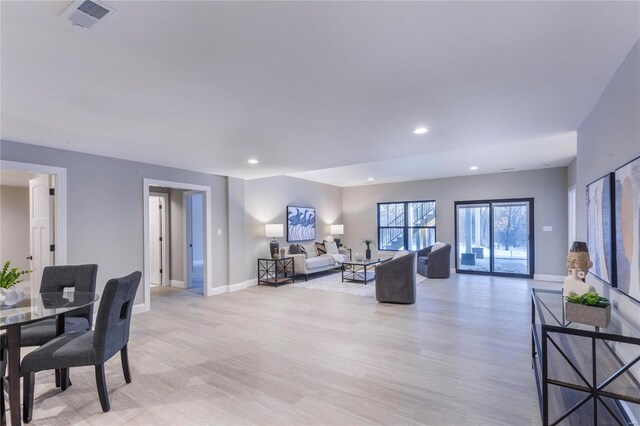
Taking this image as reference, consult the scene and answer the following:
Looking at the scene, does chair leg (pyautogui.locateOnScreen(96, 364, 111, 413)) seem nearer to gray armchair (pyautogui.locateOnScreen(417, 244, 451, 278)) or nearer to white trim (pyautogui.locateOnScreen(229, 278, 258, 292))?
white trim (pyautogui.locateOnScreen(229, 278, 258, 292))

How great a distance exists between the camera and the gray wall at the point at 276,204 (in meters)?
6.68

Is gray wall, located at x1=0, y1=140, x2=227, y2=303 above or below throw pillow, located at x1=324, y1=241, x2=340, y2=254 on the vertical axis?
above

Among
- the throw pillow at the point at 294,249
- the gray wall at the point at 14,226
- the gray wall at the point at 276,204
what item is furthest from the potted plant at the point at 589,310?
the gray wall at the point at 14,226

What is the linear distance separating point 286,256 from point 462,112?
17.1 feet

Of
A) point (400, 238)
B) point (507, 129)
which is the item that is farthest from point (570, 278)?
point (400, 238)

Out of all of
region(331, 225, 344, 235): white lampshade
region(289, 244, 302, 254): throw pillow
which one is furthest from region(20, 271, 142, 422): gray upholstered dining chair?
region(331, 225, 344, 235): white lampshade

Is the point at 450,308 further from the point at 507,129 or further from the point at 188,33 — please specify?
the point at 188,33

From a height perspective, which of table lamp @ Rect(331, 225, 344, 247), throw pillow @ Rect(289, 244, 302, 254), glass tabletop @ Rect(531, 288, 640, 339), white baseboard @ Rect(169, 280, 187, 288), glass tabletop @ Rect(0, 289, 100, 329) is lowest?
white baseboard @ Rect(169, 280, 187, 288)

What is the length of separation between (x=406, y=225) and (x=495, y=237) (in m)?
2.30

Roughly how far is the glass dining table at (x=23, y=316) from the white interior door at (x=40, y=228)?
5.13 ft

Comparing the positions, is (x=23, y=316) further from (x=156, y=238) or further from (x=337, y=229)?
(x=337, y=229)

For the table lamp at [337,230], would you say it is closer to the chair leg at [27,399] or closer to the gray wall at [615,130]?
the gray wall at [615,130]

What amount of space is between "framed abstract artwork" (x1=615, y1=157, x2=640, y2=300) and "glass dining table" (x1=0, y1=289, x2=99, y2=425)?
12.0 ft

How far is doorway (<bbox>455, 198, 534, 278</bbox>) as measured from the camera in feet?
23.1
